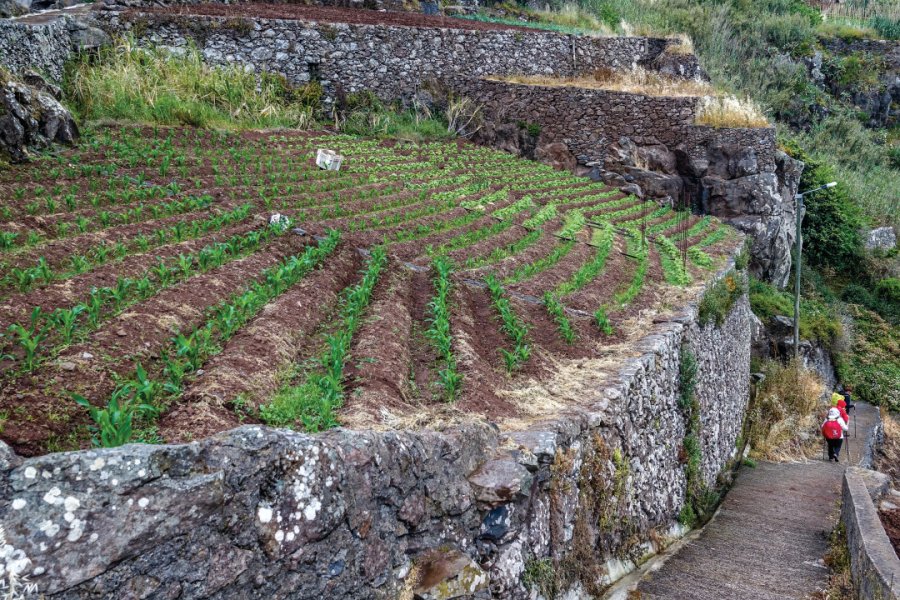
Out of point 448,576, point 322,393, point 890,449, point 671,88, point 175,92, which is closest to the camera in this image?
point 448,576

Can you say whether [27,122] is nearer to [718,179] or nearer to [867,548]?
[867,548]

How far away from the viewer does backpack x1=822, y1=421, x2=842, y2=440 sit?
15.1 metres

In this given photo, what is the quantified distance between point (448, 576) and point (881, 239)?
28009 millimetres

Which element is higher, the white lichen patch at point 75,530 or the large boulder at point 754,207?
the white lichen patch at point 75,530

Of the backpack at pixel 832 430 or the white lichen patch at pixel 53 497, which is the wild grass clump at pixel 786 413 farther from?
the white lichen patch at pixel 53 497

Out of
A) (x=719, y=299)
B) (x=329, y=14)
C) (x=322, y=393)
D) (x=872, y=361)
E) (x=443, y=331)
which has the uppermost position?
(x=329, y=14)

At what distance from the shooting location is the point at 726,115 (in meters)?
22.0

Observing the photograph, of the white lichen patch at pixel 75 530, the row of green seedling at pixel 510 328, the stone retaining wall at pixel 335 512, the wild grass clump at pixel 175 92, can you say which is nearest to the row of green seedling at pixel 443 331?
the row of green seedling at pixel 510 328

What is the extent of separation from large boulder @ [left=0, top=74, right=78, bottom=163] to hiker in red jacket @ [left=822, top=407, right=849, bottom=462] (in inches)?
571

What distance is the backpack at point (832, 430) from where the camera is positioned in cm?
1515

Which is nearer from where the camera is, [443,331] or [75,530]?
[75,530]

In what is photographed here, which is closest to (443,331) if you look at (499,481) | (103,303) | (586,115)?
(499,481)

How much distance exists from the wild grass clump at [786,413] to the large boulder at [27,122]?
14.2 m

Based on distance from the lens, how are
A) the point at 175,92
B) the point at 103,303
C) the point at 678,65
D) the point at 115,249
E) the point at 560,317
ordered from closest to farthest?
1. the point at 103,303
2. the point at 115,249
3. the point at 560,317
4. the point at 175,92
5. the point at 678,65
